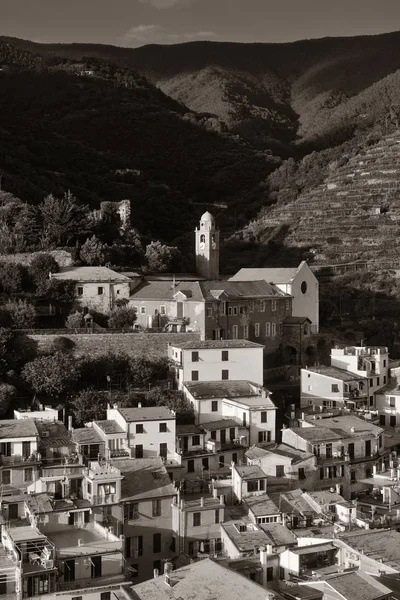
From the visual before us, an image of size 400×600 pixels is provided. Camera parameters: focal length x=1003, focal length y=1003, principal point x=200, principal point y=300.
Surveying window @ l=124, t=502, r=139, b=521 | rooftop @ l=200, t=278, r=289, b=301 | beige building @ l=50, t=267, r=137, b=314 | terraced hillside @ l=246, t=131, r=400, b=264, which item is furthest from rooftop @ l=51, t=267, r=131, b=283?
terraced hillside @ l=246, t=131, r=400, b=264

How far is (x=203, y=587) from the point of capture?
78.7 ft

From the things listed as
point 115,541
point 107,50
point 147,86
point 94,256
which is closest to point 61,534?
point 115,541

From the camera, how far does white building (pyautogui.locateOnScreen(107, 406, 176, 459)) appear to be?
36.0 m

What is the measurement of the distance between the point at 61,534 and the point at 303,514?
784cm

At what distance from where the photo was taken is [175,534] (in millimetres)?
30766

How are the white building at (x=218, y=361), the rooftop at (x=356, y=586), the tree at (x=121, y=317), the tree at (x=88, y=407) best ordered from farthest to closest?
the tree at (x=121, y=317) < the white building at (x=218, y=361) < the tree at (x=88, y=407) < the rooftop at (x=356, y=586)

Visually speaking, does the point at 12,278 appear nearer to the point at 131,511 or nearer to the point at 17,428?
the point at 17,428

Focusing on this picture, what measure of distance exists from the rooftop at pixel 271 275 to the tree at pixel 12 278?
12.0 metres

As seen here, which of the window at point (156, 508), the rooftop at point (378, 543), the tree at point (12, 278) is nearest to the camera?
the rooftop at point (378, 543)

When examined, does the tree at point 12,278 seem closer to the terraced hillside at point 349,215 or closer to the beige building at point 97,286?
the beige building at point 97,286

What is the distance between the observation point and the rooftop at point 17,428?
34125 mm

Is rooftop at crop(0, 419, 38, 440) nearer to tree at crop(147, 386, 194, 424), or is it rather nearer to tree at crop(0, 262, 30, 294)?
tree at crop(147, 386, 194, 424)

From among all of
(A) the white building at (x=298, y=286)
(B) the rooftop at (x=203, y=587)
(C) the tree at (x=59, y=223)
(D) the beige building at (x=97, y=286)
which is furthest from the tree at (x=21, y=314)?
(B) the rooftop at (x=203, y=587)

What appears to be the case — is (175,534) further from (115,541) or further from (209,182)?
(209,182)
